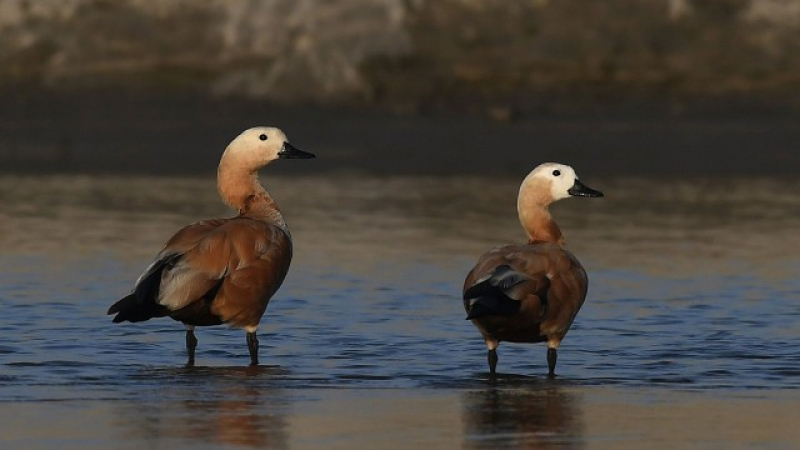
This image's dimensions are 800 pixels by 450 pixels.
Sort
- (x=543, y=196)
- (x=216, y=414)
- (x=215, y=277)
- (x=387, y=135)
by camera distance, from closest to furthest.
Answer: (x=216, y=414) → (x=215, y=277) → (x=543, y=196) → (x=387, y=135)

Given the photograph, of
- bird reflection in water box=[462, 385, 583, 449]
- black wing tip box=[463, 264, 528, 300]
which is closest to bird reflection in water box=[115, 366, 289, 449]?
bird reflection in water box=[462, 385, 583, 449]

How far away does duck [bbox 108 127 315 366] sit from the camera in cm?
1137

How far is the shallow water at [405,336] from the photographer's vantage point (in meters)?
9.37

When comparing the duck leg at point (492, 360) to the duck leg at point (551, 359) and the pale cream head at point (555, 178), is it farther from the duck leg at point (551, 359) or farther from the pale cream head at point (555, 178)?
the pale cream head at point (555, 178)

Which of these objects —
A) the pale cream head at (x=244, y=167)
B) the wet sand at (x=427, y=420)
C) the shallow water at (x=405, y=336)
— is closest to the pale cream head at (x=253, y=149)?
the pale cream head at (x=244, y=167)

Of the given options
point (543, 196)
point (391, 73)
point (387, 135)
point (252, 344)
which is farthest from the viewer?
point (391, 73)

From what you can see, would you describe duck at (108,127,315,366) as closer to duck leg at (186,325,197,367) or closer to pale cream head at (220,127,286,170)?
duck leg at (186,325,197,367)

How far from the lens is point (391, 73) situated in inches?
983

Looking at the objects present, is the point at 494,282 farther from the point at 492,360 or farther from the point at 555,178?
the point at 555,178

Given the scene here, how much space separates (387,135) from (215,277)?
12655 mm

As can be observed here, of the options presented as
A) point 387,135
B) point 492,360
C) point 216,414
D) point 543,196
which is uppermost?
point 387,135

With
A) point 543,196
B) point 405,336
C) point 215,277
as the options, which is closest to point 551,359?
point 543,196

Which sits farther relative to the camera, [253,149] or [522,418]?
[253,149]

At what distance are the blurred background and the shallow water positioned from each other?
11.7 feet
